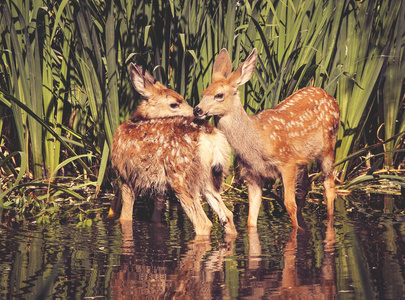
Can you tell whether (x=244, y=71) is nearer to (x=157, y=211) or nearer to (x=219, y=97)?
(x=219, y=97)

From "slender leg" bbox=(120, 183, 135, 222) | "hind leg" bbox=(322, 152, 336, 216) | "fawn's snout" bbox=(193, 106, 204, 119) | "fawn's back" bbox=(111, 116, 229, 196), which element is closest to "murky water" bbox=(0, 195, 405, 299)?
"slender leg" bbox=(120, 183, 135, 222)

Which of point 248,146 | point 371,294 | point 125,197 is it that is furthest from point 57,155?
point 371,294

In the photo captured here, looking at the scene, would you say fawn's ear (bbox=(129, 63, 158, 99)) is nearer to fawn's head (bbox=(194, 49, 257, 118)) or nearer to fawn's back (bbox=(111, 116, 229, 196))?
fawn's head (bbox=(194, 49, 257, 118))

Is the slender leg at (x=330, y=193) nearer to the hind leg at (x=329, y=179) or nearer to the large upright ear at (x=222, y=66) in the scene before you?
the hind leg at (x=329, y=179)

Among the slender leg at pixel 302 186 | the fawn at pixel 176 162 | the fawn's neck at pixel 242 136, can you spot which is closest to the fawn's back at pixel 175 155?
the fawn at pixel 176 162

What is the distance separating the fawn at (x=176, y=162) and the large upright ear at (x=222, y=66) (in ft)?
1.77

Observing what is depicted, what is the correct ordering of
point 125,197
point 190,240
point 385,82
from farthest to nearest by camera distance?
point 385,82 → point 125,197 → point 190,240

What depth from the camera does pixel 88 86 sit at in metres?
6.90

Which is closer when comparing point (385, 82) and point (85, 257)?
point (85, 257)

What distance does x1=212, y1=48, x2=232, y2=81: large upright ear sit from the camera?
656 cm

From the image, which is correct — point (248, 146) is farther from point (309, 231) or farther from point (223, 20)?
point (223, 20)

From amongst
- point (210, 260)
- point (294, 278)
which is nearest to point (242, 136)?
point (210, 260)

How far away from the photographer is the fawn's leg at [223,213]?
227 inches

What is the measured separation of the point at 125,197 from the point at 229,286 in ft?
8.35
